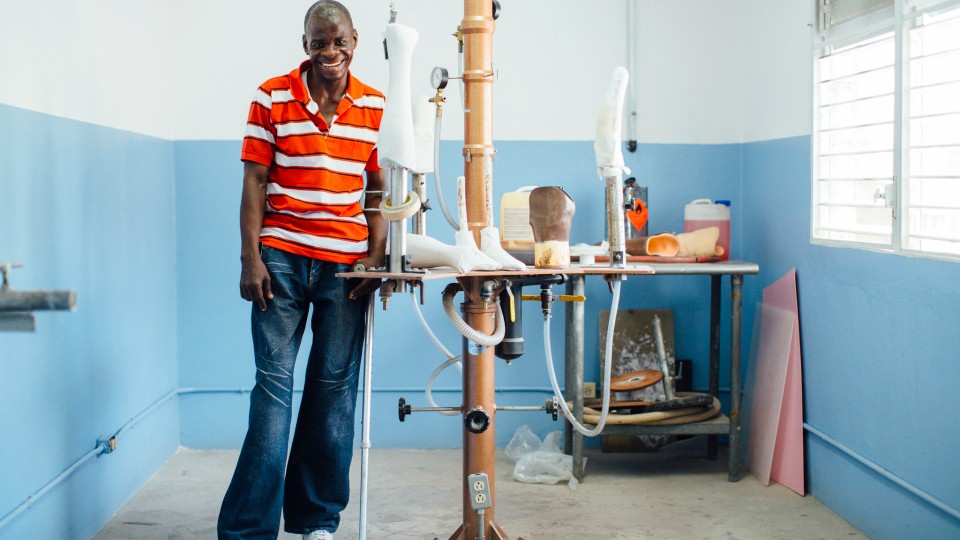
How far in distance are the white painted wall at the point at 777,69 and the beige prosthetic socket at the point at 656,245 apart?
52 centimetres

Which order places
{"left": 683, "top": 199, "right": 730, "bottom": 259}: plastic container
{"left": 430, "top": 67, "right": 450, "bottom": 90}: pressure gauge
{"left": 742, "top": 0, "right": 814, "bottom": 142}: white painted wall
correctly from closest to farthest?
{"left": 430, "top": 67, "right": 450, "bottom": 90}: pressure gauge
{"left": 742, "top": 0, "right": 814, "bottom": 142}: white painted wall
{"left": 683, "top": 199, "right": 730, "bottom": 259}: plastic container

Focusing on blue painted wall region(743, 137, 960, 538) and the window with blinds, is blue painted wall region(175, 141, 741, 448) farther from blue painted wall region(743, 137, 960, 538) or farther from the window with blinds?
the window with blinds

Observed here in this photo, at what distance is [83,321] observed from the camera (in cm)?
270

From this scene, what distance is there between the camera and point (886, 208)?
273 centimetres

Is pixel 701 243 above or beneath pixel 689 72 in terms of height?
beneath

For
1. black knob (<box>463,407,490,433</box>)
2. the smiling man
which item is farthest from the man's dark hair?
black knob (<box>463,407,490,433</box>)

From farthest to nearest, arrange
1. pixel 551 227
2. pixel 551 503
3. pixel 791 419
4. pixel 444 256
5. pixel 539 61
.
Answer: pixel 539 61, pixel 791 419, pixel 551 503, pixel 551 227, pixel 444 256

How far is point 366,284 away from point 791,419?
1.66m

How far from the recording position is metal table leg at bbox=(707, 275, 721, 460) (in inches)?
142

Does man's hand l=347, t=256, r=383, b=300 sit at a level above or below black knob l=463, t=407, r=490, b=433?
above

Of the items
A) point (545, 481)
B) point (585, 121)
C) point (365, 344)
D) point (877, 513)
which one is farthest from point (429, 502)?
point (585, 121)

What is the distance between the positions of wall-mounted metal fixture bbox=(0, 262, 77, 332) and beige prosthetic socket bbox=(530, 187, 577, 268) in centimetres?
128

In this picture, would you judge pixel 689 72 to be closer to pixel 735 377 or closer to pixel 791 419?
pixel 735 377

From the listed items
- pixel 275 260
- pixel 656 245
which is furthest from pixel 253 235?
pixel 656 245
